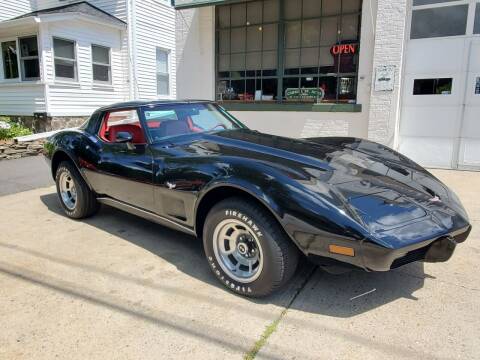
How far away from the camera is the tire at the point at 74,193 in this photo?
4.50 metres

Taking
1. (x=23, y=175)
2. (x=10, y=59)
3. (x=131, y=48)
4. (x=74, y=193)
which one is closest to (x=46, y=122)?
(x=10, y=59)

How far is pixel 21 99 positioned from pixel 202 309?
1225 cm

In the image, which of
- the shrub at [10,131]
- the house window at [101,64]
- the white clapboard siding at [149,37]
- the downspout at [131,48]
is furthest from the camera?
the white clapboard siding at [149,37]

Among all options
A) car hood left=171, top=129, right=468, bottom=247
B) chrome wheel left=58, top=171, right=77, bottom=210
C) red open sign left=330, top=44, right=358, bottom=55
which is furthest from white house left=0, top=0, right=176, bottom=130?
car hood left=171, top=129, right=468, bottom=247

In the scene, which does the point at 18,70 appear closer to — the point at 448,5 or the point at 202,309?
the point at 448,5

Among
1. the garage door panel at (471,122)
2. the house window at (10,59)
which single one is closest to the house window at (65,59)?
the house window at (10,59)

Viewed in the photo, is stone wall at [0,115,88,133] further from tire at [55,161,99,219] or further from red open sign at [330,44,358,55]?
red open sign at [330,44,358,55]

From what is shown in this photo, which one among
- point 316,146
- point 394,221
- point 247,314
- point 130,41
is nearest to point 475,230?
point 316,146

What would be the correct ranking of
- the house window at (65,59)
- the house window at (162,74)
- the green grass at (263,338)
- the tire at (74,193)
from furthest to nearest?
1. the house window at (162,74)
2. the house window at (65,59)
3. the tire at (74,193)
4. the green grass at (263,338)

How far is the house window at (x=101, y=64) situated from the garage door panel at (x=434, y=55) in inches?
401

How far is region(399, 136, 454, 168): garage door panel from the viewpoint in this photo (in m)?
7.69

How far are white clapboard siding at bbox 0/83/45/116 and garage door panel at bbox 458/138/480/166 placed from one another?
37.0 feet

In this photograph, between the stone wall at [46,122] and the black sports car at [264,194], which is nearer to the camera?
the black sports car at [264,194]

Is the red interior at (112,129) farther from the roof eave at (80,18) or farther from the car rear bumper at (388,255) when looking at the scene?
the roof eave at (80,18)
